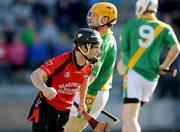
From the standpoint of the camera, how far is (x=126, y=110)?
11.3 metres

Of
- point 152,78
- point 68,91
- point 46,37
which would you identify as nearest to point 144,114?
point 46,37

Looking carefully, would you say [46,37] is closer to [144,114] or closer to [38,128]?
[144,114]

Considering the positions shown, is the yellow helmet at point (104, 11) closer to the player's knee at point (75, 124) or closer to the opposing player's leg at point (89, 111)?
the opposing player's leg at point (89, 111)

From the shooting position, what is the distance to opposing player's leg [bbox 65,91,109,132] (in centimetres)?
1082

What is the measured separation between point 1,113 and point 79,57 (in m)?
8.75

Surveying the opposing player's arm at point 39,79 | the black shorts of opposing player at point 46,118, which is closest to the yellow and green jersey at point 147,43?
the black shorts of opposing player at point 46,118

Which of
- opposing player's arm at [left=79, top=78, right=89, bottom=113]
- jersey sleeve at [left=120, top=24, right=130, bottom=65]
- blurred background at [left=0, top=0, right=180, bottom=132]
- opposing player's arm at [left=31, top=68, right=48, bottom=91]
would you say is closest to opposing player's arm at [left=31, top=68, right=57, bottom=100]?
→ opposing player's arm at [left=31, top=68, right=48, bottom=91]

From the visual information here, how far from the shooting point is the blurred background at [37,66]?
58.2 feet

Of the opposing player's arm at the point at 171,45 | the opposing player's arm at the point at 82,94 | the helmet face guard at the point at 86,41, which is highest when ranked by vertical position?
the helmet face guard at the point at 86,41

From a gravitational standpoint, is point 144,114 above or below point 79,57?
below

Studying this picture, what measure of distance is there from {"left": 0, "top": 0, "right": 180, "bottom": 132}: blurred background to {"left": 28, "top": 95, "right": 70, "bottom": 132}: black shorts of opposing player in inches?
293

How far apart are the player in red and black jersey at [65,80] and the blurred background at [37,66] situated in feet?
24.4

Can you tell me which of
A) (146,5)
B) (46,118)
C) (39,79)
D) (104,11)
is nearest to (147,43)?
(146,5)

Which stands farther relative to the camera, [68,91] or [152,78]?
[152,78]
